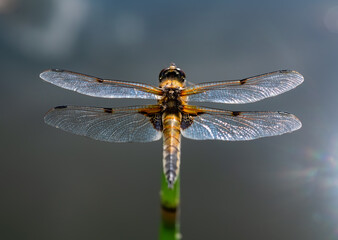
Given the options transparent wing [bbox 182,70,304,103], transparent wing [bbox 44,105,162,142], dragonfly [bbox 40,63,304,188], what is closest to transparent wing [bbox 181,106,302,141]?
dragonfly [bbox 40,63,304,188]

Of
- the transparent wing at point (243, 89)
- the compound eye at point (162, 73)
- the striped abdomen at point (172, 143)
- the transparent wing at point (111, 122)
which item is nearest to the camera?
the striped abdomen at point (172, 143)

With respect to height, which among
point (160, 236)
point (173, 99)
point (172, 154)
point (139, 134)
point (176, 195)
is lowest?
point (160, 236)

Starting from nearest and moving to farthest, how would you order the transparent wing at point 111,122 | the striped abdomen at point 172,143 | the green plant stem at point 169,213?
1. the green plant stem at point 169,213
2. the striped abdomen at point 172,143
3. the transparent wing at point 111,122

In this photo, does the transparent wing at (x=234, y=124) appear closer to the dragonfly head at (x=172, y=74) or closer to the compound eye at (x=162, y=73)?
the dragonfly head at (x=172, y=74)

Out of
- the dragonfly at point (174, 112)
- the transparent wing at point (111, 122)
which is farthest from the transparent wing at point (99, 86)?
the transparent wing at point (111, 122)

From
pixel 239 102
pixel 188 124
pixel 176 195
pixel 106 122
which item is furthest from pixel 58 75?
pixel 176 195

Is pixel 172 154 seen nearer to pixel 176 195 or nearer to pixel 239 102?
pixel 176 195

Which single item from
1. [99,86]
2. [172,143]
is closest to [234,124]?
[172,143]
